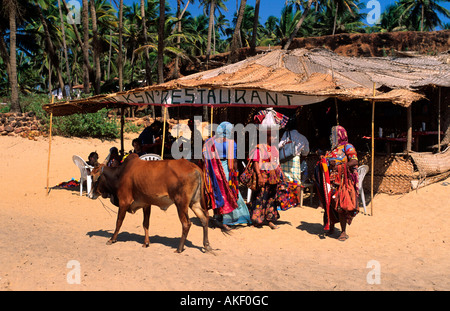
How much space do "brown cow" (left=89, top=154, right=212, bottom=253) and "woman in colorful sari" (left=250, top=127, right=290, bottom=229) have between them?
1.66 meters

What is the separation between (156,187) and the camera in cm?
634

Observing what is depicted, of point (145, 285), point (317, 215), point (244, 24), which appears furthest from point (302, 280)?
point (244, 24)

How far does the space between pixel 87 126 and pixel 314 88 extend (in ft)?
40.1

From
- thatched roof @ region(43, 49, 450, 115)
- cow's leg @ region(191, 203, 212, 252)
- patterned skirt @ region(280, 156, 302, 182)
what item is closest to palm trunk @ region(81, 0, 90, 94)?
thatched roof @ region(43, 49, 450, 115)

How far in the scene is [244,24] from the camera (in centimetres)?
5444

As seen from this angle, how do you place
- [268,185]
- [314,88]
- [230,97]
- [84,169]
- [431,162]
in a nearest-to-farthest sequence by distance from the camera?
1. [268,185]
2. [230,97]
3. [314,88]
4. [431,162]
5. [84,169]

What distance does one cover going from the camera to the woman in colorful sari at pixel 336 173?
23.6 feet

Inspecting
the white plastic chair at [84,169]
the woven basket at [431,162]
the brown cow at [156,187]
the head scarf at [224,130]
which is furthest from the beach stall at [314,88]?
the brown cow at [156,187]

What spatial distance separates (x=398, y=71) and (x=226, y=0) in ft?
122

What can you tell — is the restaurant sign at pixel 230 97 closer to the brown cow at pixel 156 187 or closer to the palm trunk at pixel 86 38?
the brown cow at pixel 156 187

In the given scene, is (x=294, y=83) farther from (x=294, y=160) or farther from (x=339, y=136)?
(x=339, y=136)

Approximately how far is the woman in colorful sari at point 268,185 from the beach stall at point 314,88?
177 cm

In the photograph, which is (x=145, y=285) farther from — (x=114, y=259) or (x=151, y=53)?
(x=151, y=53)

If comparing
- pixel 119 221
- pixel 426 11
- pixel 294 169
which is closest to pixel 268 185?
pixel 294 169
